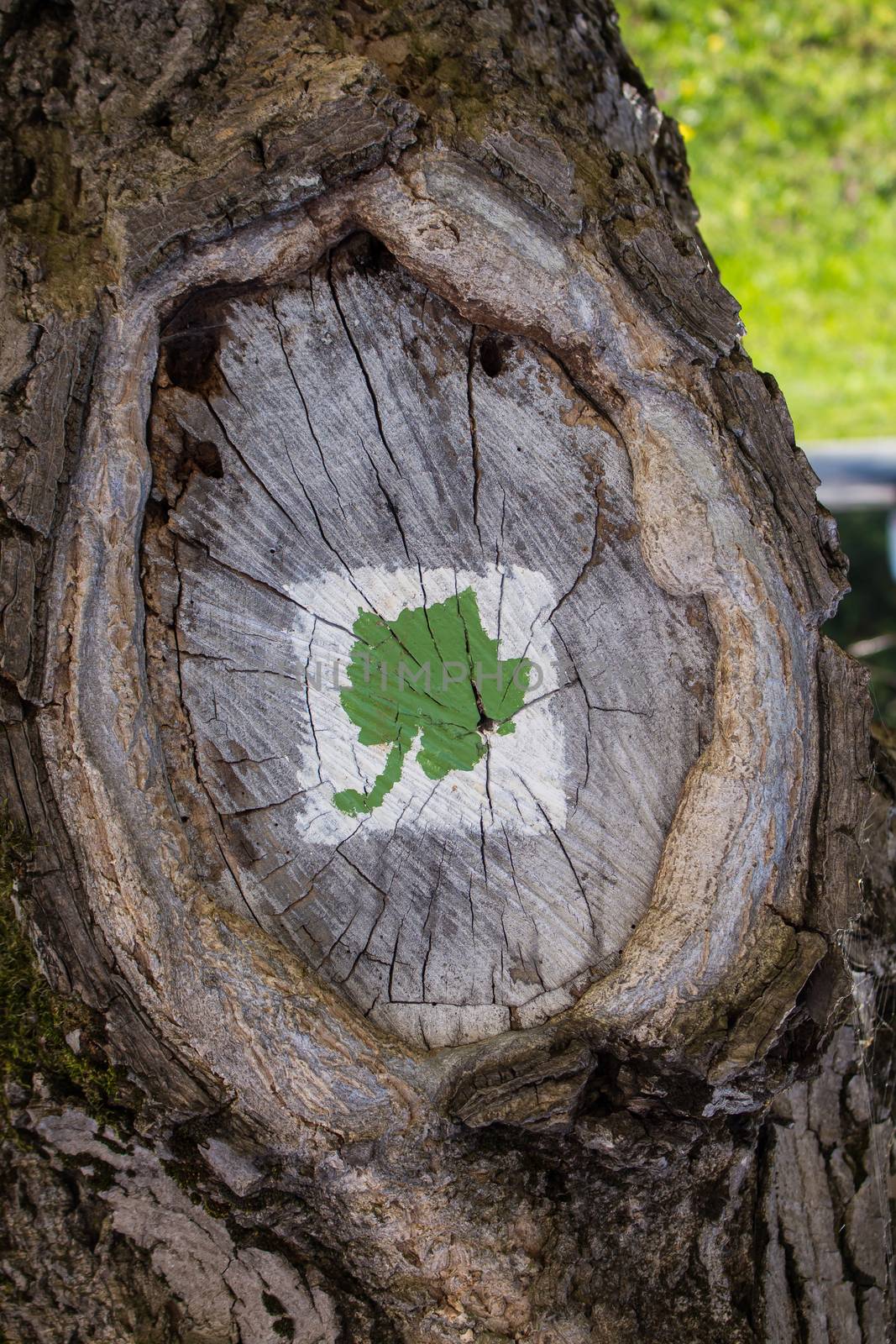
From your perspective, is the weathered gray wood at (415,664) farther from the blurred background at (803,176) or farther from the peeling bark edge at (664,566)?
the blurred background at (803,176)

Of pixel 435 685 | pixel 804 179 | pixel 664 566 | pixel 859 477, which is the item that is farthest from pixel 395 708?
pixel 804 179

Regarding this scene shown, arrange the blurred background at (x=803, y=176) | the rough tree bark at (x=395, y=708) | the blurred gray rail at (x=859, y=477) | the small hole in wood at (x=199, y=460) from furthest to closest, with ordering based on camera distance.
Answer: the blurred background at (x=803, y=176) < the blurred gray rail at (x=859, y=477) < the small hole in wood at (x=199, y=460) < the rough tree bark at (x=395, y=708)

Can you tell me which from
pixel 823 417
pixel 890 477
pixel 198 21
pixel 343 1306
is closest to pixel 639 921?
pixel 343 1306

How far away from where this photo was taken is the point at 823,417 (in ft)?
16.9

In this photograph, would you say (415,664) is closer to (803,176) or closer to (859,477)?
(859,477)

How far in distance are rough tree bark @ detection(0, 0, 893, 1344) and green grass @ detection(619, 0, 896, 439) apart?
3829mm

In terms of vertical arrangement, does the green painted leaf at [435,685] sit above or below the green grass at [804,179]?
below

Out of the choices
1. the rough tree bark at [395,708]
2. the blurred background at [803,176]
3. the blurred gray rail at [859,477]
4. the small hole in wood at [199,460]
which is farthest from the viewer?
the blurred background at [803,176]

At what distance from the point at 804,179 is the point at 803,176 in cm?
2

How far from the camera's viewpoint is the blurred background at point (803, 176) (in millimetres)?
5031

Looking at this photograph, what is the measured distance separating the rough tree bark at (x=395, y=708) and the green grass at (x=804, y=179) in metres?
3.83

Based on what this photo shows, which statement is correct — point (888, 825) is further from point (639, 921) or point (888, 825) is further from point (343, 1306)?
point (343, 1306)

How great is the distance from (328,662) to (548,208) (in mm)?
750

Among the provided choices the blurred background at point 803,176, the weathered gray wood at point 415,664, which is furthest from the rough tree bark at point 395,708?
the blurred background at point 803,176
